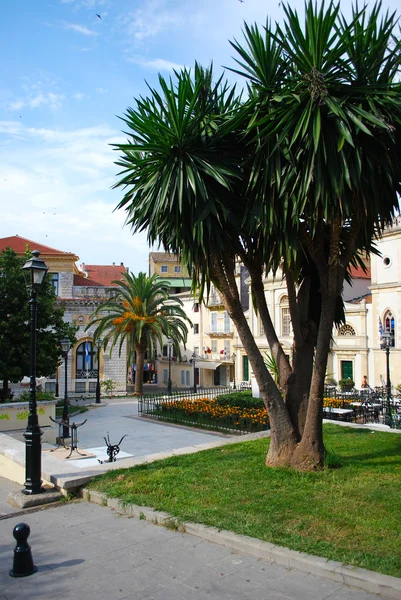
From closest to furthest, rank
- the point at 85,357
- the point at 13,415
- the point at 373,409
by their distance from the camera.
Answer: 1. the point at 13,415
2. the point at 373,409
3. the point at 85,357

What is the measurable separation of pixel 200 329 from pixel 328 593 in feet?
140

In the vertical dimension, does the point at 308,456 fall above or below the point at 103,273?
below

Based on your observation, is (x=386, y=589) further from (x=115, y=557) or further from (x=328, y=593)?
(x=115, y=557)

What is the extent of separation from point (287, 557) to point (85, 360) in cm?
3739

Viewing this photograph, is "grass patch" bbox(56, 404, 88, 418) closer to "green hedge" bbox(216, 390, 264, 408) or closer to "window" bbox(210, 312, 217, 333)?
"green hedge" bbox(216, 390, 264, 408)

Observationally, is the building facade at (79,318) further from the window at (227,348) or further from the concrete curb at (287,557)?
the concrete curb at (287,557)

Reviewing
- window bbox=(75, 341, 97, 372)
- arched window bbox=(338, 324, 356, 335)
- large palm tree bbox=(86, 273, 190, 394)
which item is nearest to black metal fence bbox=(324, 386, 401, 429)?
arched window bbox=(338, 324, 356, 335)

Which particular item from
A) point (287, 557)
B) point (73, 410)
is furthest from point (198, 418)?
point (287, 557)

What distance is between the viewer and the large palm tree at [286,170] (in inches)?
300

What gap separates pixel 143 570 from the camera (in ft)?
17.9

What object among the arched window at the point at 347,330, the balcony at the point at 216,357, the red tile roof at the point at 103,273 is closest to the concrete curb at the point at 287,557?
the arched window at the point at 347,330

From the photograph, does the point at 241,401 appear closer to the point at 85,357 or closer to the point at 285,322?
the point at 285,322

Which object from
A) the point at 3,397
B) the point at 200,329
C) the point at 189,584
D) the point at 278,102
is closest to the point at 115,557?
the point at 189,584

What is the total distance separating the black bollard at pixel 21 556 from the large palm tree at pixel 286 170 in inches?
191
